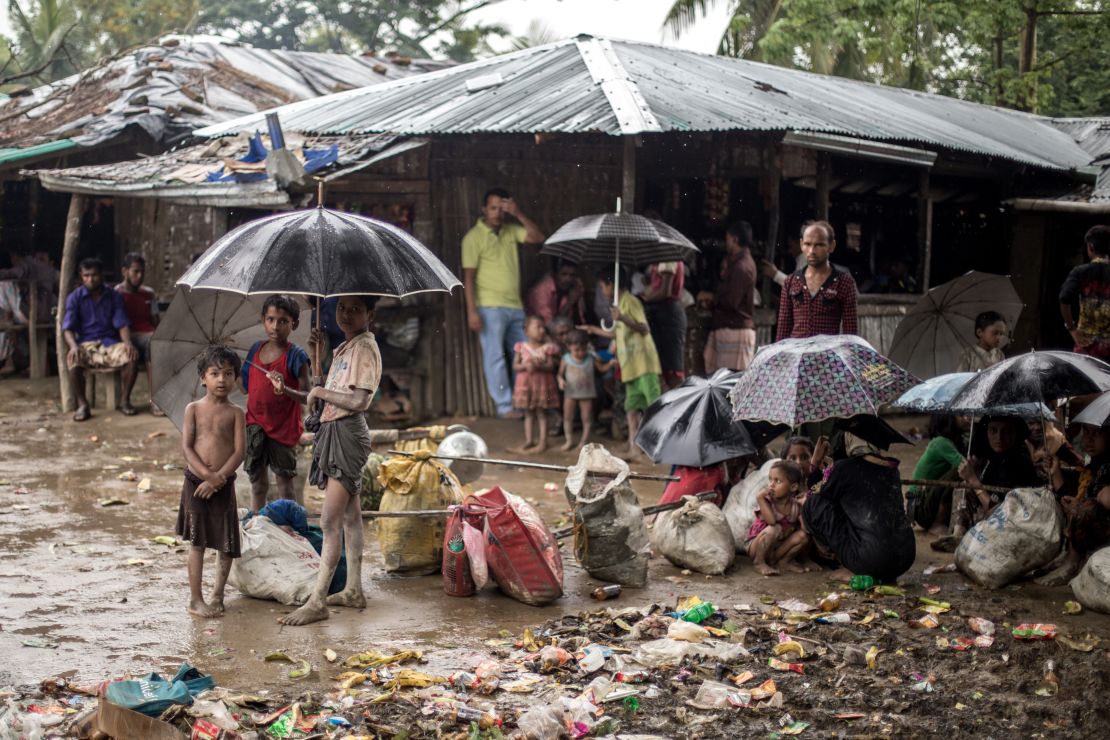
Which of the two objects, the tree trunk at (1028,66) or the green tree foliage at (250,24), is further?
the green tree foliage at (250,24)

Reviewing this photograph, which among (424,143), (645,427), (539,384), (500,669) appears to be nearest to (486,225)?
(424,143)

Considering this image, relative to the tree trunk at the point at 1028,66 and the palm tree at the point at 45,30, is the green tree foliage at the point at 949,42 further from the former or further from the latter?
the palm tree at the point at 45,30

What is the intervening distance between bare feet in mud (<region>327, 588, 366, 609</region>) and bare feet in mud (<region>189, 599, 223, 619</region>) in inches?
20.4

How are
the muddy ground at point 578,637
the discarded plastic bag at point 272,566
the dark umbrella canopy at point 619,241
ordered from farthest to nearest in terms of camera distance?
the dark umbrella canopy at point 619,241 < the discarded plastic bag at point 272,566 < the muddy ground at point 578,637

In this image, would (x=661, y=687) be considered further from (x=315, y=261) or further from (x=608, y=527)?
(x=315, y=261)

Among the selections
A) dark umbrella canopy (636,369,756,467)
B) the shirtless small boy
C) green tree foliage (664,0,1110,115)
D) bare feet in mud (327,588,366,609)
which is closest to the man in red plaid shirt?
dark umbrella canopy (636,369,756,467)

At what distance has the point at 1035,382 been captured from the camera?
5.78m

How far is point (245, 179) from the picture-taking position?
35.2 ft

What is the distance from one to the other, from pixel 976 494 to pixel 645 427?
1.99 metres

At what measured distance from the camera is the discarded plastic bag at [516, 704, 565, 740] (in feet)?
13.9

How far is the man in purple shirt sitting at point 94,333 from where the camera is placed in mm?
11812

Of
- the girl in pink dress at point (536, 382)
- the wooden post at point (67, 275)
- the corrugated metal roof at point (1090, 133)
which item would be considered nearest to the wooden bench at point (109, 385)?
the wooden post at point (67, 275)

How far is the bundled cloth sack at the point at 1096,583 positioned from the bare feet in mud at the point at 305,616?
3.70 metres

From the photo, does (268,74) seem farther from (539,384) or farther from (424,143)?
(539,384)
